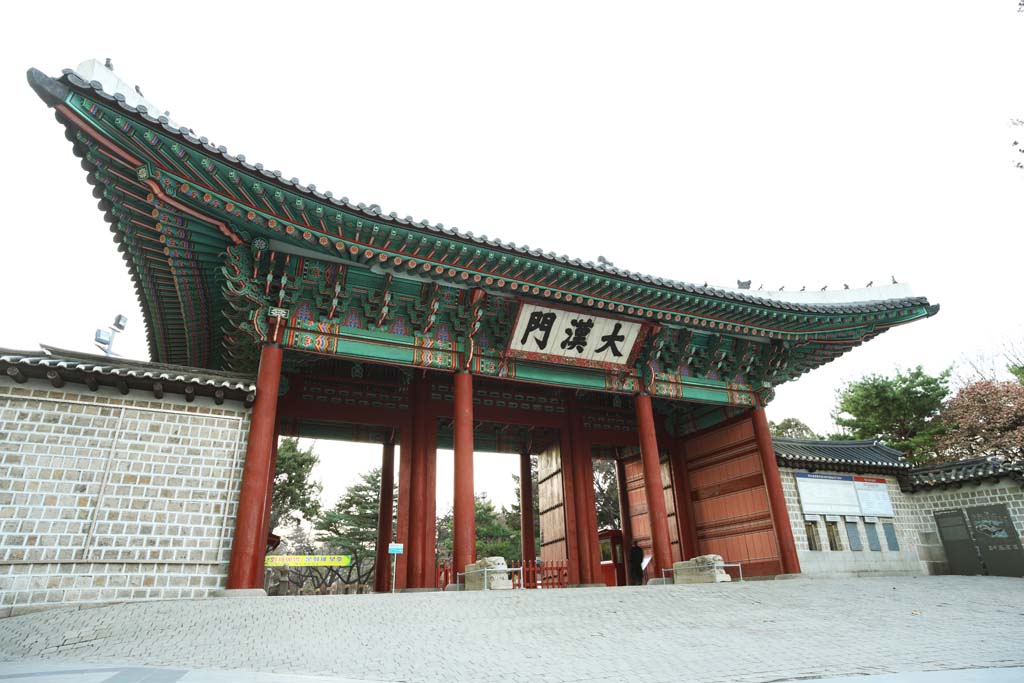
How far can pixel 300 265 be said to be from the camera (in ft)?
30.7

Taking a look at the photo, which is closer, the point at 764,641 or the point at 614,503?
the point at 764,641

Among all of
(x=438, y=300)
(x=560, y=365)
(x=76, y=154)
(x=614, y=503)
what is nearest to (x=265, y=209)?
(x=76, y=154)

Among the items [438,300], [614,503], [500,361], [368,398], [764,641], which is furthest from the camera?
[614,503]

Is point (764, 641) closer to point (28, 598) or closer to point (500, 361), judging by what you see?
point (500, 361)

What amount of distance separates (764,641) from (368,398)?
9039 mm

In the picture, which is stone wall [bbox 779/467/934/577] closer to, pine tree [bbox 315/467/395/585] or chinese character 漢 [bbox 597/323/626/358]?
chinese character 漢 [bbox 597/323/626/358]

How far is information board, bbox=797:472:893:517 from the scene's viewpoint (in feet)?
45.4

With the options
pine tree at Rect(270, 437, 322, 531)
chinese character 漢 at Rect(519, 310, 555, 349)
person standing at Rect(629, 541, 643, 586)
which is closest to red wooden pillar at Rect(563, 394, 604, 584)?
person standing at Rect(629, 541, 643, 586)

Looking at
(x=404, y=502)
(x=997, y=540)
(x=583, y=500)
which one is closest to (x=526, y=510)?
(x=583, y=500)

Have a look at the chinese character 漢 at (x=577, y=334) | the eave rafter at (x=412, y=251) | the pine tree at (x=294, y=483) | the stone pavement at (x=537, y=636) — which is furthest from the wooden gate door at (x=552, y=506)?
the pine tree at (x=294, y=483)

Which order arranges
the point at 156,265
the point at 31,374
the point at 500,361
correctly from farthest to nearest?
the point at 500,361
the point at 156,265
the point at 31,374

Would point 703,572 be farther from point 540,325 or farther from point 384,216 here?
point 384,216

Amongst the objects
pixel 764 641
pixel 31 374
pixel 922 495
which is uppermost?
pixel 31 374

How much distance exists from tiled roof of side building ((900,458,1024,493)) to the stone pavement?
25.1 feet
